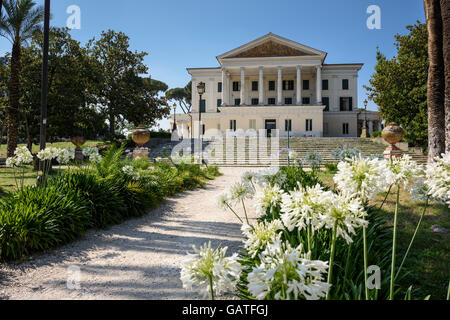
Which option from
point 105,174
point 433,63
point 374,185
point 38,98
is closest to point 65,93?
point 38,98

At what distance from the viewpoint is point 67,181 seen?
5082 mm

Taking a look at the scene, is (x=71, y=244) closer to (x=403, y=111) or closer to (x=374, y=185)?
(x=374, y=185)

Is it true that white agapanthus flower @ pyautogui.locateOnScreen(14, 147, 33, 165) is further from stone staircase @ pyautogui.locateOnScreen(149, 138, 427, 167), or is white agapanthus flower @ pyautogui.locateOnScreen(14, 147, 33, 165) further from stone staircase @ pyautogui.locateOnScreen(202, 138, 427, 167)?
stone staircase @ pyautogui.locateOnScreen(202, 138, 427, 167)

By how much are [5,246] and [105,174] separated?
267cm

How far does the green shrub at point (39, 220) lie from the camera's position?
11.6 feet

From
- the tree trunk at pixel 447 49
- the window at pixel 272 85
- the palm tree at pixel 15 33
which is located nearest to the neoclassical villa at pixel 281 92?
the window at pixel 272 85

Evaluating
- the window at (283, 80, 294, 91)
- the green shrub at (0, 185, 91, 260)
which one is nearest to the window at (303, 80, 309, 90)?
the window at (283, 80, 294, 91)

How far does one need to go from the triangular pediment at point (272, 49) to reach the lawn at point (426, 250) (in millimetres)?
35277

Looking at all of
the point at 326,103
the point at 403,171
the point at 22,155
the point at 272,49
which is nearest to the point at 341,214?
the point at 403,171

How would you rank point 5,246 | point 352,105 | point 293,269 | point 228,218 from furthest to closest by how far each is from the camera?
point 352,105 → point 228,218 → point 5,246 → point 293,269

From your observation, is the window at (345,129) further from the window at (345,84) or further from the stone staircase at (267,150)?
the stone staircase at (267,150)

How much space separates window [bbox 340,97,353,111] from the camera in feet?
134

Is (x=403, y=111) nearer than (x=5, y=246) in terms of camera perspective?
No

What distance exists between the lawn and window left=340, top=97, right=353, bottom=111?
38.6 meters
